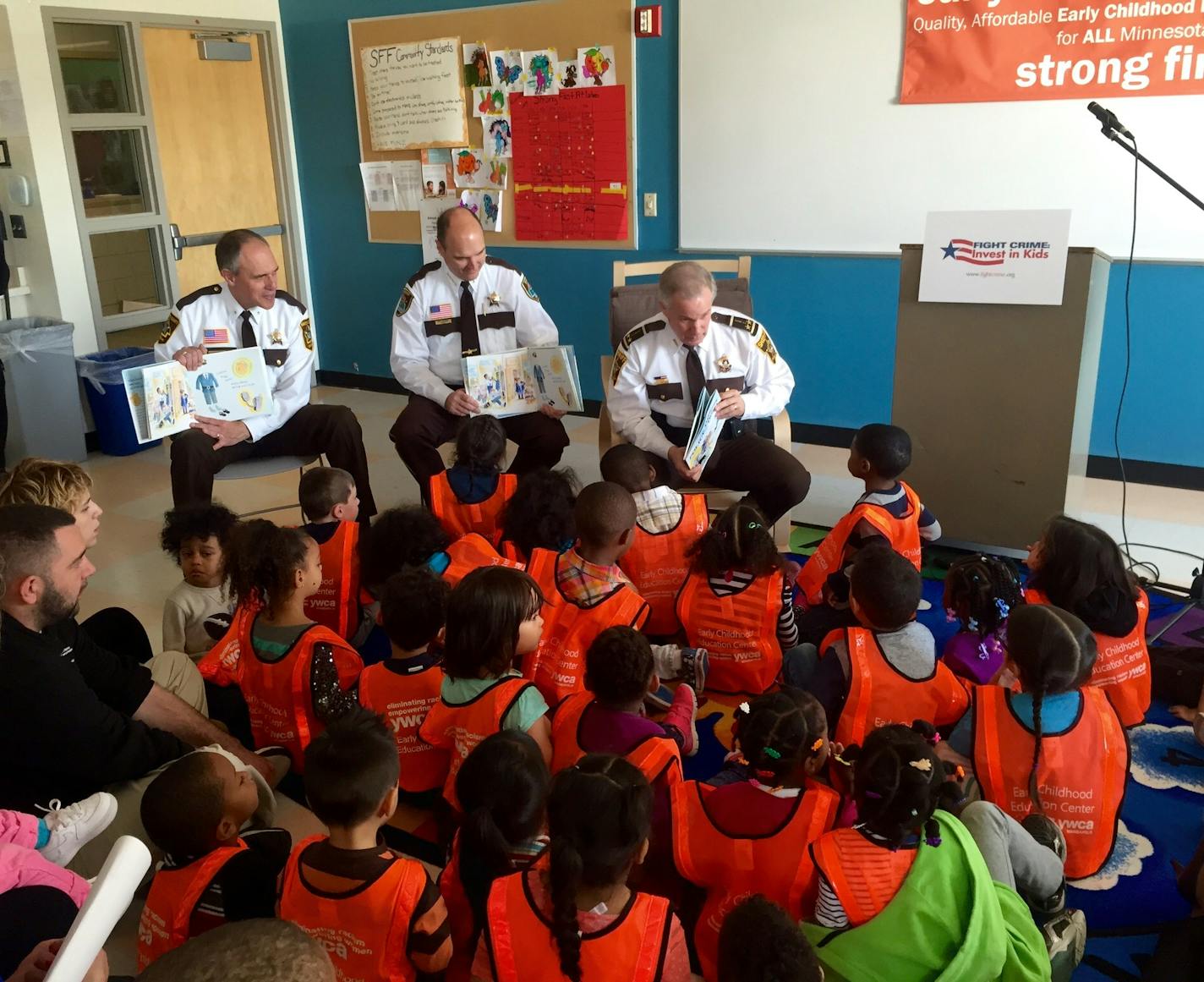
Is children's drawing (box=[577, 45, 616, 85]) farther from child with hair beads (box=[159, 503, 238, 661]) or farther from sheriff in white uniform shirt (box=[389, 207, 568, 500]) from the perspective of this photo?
child with hair beads (box=[159, 503, 238, 661])

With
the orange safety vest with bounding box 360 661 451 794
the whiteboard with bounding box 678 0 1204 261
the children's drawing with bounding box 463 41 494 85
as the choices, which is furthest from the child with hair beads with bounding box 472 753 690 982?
the children's drawing with bounding box 463 41 494 85

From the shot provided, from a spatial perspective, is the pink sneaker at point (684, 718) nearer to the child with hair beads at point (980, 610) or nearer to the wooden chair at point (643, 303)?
the child with hair beads at point (980, 610)

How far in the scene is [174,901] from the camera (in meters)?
1.63

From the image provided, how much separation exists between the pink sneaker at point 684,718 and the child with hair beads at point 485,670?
0.38 m

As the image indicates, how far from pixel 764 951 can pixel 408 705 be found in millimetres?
1126

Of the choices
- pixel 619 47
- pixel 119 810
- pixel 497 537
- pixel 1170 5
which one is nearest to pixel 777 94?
pixel 619 47

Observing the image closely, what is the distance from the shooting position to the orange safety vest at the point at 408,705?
86.3 inches

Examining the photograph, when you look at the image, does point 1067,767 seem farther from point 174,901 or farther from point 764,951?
point 174,901

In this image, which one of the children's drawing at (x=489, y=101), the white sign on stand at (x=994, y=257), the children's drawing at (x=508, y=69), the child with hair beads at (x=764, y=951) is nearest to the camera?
the child with hair beads at (x=764, y=951)

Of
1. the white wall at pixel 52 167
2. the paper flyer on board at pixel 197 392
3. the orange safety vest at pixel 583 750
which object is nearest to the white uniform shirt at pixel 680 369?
the paper flyer on board at pixel 197 392

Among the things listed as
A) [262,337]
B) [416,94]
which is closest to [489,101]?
[416,94]

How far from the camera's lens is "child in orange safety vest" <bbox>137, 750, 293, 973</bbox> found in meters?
1.64

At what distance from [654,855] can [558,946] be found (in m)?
0.48

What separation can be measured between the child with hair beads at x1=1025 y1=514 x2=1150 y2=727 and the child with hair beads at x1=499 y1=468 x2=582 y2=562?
1.22 metres
